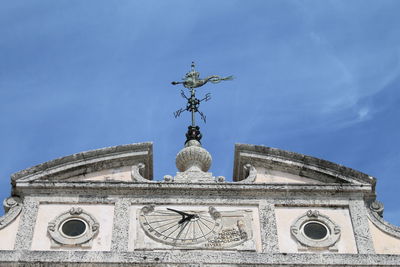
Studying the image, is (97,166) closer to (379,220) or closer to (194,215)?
(194,215)

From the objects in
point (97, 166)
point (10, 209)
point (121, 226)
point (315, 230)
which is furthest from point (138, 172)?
point (315, 230)

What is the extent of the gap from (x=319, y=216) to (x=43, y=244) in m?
4.61

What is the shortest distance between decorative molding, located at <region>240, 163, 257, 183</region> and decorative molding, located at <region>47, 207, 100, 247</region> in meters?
2.72

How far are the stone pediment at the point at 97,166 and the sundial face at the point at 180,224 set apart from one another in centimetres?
98

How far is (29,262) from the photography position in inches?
578

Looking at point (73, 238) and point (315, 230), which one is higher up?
point (315, 230)

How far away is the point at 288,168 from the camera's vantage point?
53.9 feet

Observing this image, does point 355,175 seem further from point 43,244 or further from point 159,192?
point 43,244

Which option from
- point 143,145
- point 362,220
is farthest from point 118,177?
point 362,220

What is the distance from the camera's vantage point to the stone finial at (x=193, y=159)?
16.8 m

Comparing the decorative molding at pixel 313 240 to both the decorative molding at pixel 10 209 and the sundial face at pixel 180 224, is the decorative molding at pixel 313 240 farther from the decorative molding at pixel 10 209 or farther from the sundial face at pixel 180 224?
the decorative molding at pixel 10 209

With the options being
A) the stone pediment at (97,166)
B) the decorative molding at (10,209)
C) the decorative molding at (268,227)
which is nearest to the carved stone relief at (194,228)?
the decorative molding at (268,227)

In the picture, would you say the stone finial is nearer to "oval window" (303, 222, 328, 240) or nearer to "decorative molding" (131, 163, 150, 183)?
"decorative molding" (131, 163, 150, 183)

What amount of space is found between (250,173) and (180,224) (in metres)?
1.71
